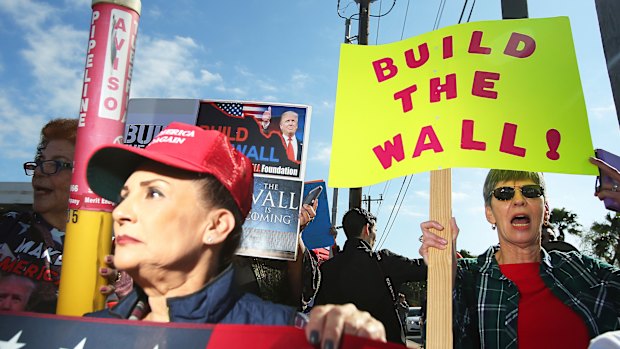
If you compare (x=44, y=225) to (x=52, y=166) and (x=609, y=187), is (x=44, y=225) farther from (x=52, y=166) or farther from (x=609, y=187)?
(x=609, y=187)

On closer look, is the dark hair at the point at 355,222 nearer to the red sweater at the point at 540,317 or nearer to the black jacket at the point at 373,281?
the black jacket at the point at 373,281

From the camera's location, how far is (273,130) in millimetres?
3648

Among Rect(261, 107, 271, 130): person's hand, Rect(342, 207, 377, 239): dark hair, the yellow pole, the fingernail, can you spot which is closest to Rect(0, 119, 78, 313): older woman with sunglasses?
the yellow pole

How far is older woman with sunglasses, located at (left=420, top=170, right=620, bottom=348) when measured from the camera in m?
1.88

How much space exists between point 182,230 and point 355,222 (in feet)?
7.98

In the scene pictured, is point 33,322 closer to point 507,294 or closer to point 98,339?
point 98,339

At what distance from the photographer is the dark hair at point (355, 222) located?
11.5 feet

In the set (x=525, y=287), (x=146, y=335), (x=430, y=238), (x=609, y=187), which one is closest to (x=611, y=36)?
(x=609, y=187)

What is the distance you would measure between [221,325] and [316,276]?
5.68 feet

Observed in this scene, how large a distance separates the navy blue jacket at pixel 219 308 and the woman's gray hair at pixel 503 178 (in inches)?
50.5

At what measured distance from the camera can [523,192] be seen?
207 centimetres

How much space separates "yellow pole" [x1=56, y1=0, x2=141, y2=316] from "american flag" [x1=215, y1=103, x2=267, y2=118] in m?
2.36

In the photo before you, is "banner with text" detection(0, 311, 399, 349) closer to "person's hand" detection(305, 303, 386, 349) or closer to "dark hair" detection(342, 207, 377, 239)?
"person's hand" detection(305, 303, 386, 349)

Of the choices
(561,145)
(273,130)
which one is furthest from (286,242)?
(561,145)
